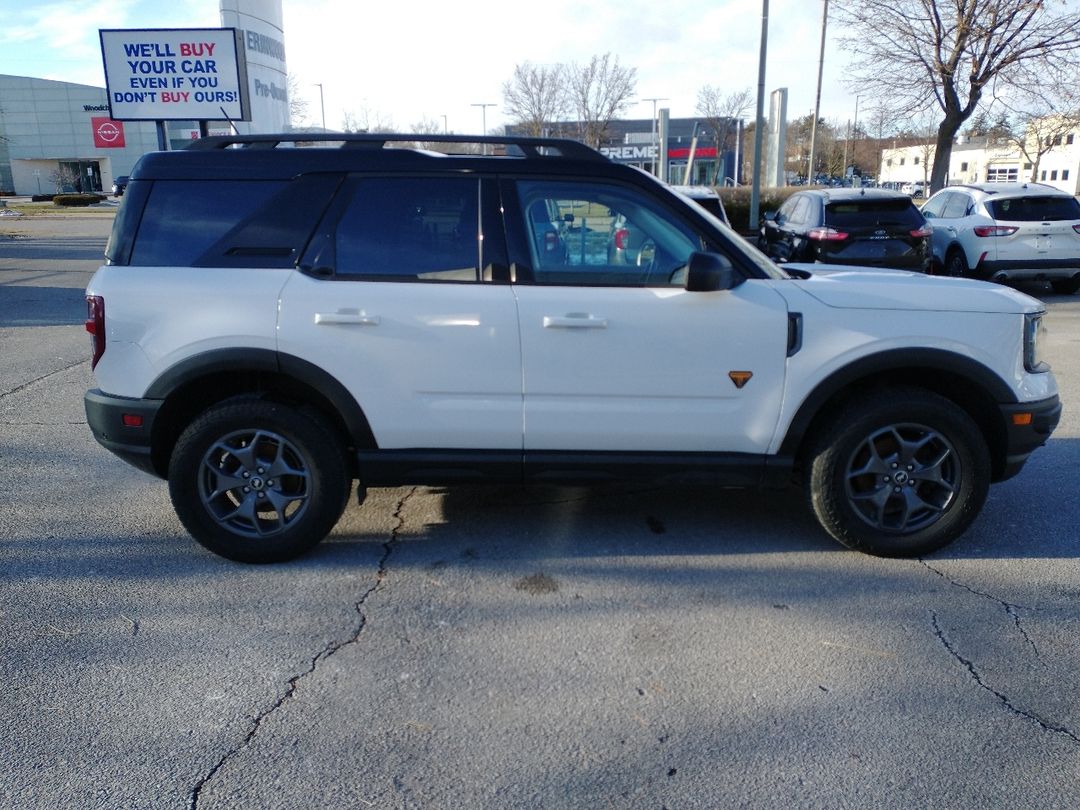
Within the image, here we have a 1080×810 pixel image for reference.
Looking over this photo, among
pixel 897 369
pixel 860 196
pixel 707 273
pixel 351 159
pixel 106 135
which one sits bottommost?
pixel 897 369

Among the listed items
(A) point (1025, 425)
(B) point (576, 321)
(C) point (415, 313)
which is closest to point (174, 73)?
(C) point (415, 313)

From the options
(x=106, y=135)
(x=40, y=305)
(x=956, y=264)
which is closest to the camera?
(x=40, y=305)

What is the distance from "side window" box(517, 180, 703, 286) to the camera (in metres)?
3.94

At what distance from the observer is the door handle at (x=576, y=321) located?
12.6ft

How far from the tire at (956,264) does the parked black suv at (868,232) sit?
5.63ft

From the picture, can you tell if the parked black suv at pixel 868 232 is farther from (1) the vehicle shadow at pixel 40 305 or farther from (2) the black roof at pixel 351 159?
(1) the vehicle shadow at pixel 40 305

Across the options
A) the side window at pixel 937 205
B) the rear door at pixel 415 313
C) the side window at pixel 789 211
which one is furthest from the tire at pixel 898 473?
the side window at pixel 937 205

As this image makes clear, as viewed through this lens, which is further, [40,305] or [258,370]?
[40,305]

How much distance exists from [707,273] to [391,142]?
1657 mm

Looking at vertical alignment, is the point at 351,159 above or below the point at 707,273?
above

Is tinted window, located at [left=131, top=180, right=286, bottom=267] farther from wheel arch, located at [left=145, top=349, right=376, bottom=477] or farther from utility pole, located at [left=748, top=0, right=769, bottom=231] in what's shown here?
utility pole, located at [left=748, top=0, right=769, bottom=231]

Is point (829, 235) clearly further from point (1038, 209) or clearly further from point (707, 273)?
point (707, 273)

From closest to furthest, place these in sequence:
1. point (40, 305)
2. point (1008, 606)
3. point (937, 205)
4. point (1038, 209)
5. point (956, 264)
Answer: point (1008, 606), point (1038, 209), point (40, 305), point (956, 264), point (937, 205)

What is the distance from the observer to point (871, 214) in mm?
11836
